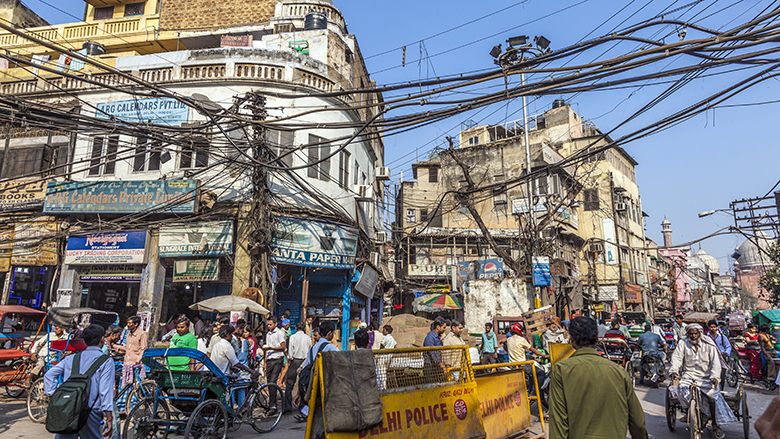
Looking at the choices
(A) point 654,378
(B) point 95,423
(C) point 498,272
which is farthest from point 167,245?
(C) point 498,272

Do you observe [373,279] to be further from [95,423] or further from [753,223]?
[753,223]

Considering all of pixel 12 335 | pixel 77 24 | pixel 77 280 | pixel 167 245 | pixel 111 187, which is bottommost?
pixel 12 335

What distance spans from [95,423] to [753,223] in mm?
33056

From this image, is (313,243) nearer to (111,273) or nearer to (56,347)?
(111,273)

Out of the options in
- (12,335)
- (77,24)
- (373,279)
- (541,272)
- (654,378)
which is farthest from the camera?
(77,24)

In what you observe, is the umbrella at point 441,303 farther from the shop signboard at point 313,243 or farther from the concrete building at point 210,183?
the shop signboard at point 313,243

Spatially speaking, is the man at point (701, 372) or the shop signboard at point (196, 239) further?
the shop signboard at point (196, 239)

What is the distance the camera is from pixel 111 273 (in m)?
15.5

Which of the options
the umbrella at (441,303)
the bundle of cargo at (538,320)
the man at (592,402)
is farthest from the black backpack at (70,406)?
the umbrella at (441,303)

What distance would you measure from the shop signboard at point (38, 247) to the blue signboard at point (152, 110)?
431 cm

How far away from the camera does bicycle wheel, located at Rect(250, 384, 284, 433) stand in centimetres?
747

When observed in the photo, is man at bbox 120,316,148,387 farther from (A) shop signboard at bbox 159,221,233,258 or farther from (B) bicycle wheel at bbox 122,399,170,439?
(A) shop signboard at bbox 159,221,233,258

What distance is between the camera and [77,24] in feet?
79.2

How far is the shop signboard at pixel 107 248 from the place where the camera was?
15.2 meters
